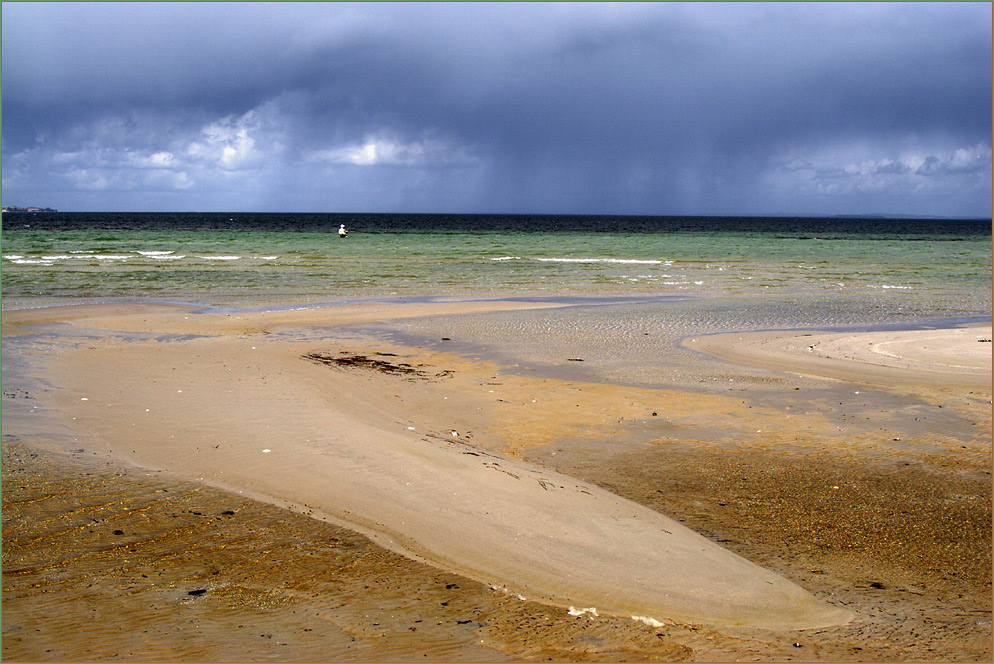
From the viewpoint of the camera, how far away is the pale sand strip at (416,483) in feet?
16.0

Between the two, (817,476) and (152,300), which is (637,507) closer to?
(817,476)

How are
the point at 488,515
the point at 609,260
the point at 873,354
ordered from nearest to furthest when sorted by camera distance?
1. the point at 488,515
2. the point at 873,354
3. the point at 609,260

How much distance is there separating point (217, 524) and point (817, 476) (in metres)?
5.28

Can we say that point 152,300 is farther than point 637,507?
Yes

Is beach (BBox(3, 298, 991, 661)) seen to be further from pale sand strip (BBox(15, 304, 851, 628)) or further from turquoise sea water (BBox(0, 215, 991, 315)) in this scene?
turquoise sea water (BBox(0, 215, 991, 315))

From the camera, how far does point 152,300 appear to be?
21109 mm

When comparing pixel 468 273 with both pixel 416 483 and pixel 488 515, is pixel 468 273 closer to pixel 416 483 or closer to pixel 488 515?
pixel 416 483

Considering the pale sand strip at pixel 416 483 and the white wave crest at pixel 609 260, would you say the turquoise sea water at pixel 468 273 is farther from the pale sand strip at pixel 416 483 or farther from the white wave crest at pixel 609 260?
the pale sand strip at pixel 416 483

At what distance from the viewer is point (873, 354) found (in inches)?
513

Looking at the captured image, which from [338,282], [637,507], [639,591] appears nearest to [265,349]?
[637,507]

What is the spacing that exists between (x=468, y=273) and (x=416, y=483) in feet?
83.5

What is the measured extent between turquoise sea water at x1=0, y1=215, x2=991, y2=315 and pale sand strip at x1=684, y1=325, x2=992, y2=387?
578 centimetres

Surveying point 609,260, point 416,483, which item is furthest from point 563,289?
point 416,483

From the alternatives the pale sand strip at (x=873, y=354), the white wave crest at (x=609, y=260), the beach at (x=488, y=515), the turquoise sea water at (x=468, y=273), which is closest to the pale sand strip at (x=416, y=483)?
the beach at (x=488, y=515)
